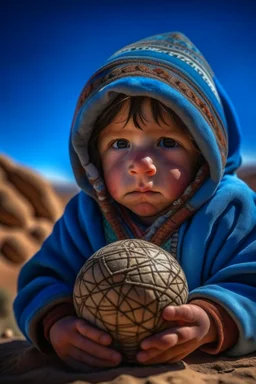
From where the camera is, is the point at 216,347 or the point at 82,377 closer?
the point at 82,377

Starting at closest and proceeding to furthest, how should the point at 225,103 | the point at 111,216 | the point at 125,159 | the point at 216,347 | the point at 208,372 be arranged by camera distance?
the point at 208,372 → the point at 216,347 → the point at 125,159 → the point at 111,216 → the point at 225,103

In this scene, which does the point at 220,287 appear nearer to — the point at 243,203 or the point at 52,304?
the point at 243,203

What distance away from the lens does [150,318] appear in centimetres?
188

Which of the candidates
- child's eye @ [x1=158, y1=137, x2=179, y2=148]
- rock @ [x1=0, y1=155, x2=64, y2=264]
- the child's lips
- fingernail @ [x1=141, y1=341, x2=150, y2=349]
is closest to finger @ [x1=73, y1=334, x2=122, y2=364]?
fingernail @ [x1=141, y1=341, x2=150, y2=349]

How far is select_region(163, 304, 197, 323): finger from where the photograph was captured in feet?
6.21

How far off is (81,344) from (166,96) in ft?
3.92

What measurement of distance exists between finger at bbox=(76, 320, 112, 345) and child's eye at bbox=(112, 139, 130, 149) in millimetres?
980

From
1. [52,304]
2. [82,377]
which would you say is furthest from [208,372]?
[52,304]

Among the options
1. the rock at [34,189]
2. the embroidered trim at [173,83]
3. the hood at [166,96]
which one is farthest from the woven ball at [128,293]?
the rock at [34,189]

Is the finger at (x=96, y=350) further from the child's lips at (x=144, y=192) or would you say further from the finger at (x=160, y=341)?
the child's lips at (x=144, y=192)

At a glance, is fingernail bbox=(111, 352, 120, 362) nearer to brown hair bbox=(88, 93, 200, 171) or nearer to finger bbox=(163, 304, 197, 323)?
finger bbox=(163, 304, 197, 323)

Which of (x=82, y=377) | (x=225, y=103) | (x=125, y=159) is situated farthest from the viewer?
(x=225, y=103)

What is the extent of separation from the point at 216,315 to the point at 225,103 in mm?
1419

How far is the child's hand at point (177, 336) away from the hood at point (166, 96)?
74 centimetres
